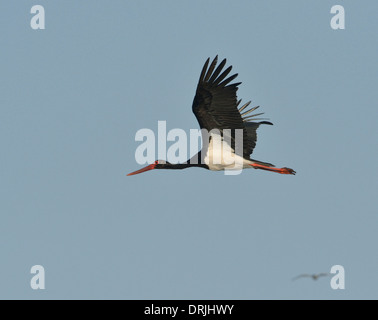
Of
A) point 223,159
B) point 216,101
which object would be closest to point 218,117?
point 216,101

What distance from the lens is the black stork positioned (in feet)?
60.8

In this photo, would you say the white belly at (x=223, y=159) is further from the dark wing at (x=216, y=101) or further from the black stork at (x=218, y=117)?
the dark wing at (x=216, y=101)

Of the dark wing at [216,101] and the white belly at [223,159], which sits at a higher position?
the dark wing at [216,101]

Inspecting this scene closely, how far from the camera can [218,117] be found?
763 inches

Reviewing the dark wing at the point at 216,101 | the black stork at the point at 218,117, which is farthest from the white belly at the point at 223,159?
the dark wing at the point at 216,101

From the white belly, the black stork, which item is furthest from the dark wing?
the white belly

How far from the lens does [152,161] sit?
22.8m

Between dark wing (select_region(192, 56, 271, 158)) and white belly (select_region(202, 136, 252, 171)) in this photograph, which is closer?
dark wing (select_region(192, 56, 271, 158))

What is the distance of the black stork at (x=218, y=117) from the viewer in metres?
18.5

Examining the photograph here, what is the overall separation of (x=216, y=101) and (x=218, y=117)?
591 mm

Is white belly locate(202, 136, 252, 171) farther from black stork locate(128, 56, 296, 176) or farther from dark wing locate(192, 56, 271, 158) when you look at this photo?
dark wing locate(192, 56, 271, 158)

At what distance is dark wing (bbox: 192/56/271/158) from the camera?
60.6ft

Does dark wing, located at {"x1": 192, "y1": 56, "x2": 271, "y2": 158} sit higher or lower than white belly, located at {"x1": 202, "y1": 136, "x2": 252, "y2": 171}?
higher
